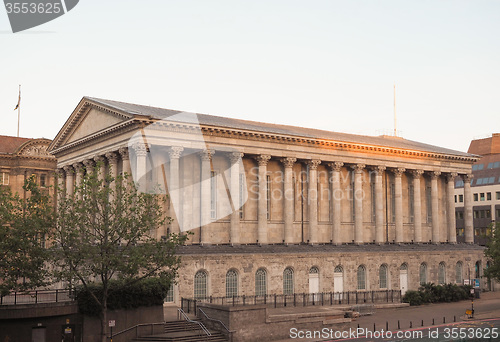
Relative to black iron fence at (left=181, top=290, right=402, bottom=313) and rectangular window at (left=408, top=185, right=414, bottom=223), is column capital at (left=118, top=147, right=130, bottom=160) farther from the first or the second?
rectangular window at (left=408, top=185, right=414, bottom=223)

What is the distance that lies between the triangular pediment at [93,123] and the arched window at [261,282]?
18.7 meters

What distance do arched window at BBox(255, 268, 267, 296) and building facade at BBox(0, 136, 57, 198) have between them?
38.2 meters

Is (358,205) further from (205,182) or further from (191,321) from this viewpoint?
(191,321)

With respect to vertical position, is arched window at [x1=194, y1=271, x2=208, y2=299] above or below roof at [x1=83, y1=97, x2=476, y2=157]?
below

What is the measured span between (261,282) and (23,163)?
140ft

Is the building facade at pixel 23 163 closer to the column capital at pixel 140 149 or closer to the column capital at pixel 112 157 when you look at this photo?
the column capital at pixel 112 157

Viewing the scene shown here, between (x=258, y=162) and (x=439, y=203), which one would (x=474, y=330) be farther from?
(x=439, y=203)

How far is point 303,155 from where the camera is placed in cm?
5972

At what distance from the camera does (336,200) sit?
6284cm

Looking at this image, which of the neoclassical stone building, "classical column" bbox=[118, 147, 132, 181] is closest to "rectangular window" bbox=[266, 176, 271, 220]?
the neoclassical stone building

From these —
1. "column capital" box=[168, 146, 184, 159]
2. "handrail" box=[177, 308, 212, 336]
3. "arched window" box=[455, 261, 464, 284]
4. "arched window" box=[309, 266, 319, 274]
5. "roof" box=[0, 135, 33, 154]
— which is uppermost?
"roof" box=[0, 135, 33, 154]

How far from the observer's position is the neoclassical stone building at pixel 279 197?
169ft

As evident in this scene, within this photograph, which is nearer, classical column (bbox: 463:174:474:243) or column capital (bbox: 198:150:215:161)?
column capital (bbox: 198:150:215:161)

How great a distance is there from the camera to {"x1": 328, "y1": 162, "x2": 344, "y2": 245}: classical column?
62219 millimetres
